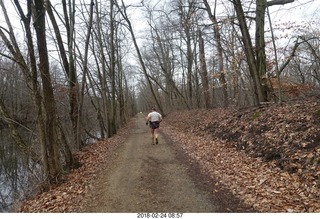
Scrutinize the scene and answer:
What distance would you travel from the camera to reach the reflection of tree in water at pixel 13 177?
817 cm

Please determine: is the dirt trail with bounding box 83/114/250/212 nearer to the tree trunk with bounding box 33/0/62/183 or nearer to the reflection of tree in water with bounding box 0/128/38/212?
the tree trunk with bounding box 33/0/62/183

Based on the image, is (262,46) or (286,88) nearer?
(262,46)

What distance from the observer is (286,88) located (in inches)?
545

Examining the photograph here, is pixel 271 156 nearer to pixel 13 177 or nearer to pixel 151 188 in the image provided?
pixel 151 188

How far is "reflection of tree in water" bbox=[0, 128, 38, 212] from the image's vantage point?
8172mm

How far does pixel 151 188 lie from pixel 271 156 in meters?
3.67

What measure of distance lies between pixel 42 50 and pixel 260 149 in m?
7.66

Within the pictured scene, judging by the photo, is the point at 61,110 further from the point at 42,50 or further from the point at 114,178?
the point at 114,178

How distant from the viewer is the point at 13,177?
13.4 meters

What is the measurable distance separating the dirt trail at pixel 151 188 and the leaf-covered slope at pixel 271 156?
0.72 metres

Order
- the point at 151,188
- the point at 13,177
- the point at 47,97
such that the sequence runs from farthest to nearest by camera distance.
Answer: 1. the point at 13,177
2. the point at 47,97
3. the point at 151,188

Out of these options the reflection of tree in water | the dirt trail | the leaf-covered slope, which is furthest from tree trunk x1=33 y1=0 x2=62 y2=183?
the leaf-covered slope

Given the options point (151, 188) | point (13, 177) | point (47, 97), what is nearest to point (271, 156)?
point (151, 188)

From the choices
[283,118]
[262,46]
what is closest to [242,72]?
[262,46]
